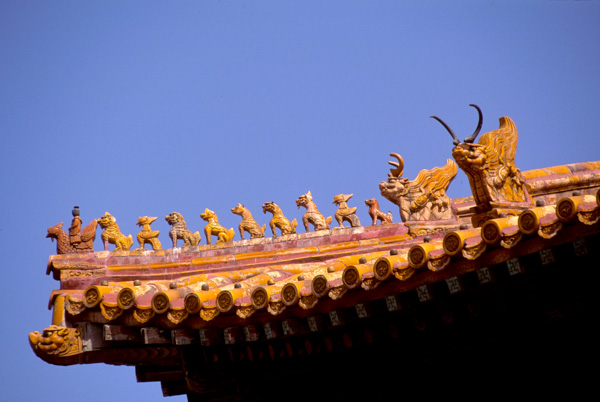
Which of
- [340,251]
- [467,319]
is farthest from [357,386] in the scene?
[340,251]

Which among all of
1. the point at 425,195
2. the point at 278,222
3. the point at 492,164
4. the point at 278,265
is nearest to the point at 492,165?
the point at 492,164

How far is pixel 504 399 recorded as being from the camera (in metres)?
6.14

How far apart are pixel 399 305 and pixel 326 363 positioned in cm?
169

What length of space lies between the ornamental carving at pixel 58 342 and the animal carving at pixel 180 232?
4284 mm

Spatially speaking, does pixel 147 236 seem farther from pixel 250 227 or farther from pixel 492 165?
pixel 492 165

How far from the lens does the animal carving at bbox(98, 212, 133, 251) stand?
11.5 meters

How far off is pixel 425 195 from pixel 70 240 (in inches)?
189

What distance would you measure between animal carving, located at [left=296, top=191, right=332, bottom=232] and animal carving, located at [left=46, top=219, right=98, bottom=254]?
10.2 feet

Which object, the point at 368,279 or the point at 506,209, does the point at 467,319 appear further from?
the point at 506,209

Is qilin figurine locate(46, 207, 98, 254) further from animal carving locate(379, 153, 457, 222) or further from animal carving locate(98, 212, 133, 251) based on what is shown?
animal carving locate(379, 153, 457, 222)

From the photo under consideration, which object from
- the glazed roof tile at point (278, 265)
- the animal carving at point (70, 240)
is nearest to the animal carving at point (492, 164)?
the glazed roof tile at point (278, 265)

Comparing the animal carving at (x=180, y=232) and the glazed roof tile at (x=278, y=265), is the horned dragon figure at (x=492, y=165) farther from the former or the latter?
the animal carving at (x=180, y=232)

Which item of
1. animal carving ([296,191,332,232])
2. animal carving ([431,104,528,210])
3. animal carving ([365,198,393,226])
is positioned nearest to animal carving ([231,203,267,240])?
animal carving ([296,191,332,232])

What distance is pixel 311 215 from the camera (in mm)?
12094
